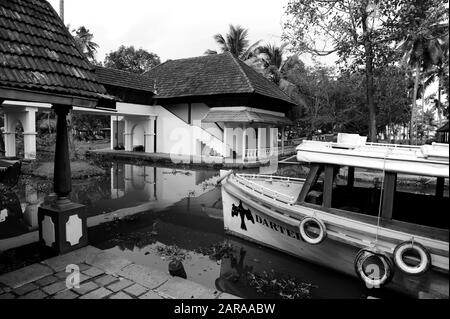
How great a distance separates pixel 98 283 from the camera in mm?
4527

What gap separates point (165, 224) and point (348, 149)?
5242 millimetres

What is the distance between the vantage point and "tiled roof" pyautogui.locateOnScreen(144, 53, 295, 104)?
21.8 meters

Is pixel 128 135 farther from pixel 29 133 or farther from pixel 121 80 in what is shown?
pixel 29 133

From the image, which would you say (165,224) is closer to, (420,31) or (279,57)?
(420,31)

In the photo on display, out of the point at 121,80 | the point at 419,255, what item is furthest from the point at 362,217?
the point at 121,80

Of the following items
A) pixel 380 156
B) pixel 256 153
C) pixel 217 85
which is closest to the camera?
pixel 380 156

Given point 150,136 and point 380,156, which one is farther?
point 150,136

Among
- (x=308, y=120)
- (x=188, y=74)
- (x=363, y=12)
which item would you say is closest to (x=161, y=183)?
(x=363, y=12)

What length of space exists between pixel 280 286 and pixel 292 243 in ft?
3.65

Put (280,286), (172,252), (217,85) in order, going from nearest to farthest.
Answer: (280,286) → (172,252) → (217,85)

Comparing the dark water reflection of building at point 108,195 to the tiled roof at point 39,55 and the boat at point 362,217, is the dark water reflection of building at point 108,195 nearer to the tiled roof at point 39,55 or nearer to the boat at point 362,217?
the tiled roof at point 39,55

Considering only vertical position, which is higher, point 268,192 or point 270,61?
point 270,61

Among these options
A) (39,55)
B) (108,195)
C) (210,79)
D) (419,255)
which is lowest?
(108,195)
